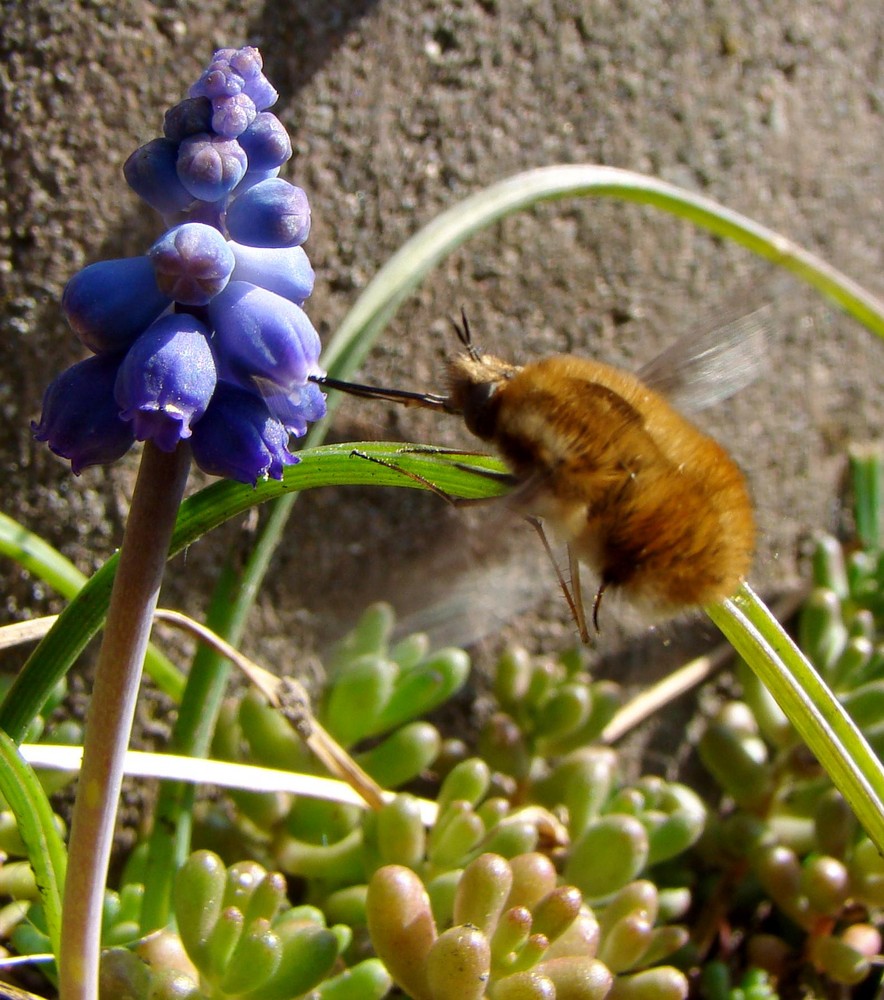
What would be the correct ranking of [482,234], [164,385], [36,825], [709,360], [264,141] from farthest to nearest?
1. [482,234]
2. [709,360]
3. [36,825]
4. [264,141]
5. [164,385]

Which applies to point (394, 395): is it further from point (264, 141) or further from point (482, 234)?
point (482, 234)

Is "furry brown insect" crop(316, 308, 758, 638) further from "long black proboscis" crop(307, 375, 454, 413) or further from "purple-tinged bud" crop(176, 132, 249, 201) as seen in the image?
"purple-tinged bud" crop(176, 132, 249, 201)

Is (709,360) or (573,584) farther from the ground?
(709,360)

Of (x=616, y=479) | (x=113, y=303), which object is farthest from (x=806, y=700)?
(x=113, y=303)

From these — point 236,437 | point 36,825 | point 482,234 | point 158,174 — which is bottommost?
point 36,825

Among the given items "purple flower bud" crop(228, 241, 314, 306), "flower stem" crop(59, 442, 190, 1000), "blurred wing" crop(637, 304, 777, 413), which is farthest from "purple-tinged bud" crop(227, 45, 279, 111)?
"blurred wing" crop(637, 304, 777, 413)

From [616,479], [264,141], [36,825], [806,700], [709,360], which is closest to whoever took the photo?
[264,141]

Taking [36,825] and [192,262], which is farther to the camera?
[36,825]

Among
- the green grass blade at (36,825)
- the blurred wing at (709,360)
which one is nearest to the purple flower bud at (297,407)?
the green grass blade at (36,825)
